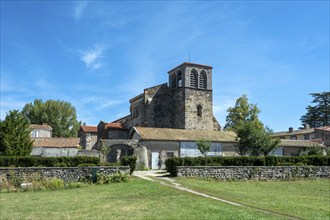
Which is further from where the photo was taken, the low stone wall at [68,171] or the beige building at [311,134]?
the beige building at [311,134]

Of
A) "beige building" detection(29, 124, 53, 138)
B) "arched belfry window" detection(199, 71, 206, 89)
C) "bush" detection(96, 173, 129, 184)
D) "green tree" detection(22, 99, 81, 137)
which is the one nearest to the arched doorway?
"bush" detection(96, 173, 129, 184)

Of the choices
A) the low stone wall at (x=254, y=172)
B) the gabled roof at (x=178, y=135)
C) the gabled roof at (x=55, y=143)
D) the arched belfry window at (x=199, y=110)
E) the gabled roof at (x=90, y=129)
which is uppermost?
the arched belfry window at (x=199, y=110)

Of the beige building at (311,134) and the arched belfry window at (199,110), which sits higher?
the arched belfry window at (199,110)

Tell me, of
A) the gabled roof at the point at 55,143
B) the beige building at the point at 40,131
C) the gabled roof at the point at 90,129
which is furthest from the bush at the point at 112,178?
the beige building at the point at 40,131

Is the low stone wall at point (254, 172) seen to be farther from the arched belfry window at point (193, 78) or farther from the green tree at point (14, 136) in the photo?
the arched belfry window at point (193, 78)

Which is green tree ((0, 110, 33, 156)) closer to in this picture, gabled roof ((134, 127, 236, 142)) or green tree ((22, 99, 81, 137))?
gabled roof ((134, 127, 236, 142))

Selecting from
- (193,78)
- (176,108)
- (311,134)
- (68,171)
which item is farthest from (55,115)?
(311,134)

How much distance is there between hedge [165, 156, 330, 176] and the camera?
26109 mm

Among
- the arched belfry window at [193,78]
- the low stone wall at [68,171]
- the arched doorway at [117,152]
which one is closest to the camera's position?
the low stone wall at [68,171]

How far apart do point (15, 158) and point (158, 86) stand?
2705cm

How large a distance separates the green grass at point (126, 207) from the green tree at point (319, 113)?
6690cm

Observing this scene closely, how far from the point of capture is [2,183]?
2077cm

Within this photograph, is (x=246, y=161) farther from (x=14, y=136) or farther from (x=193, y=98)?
(x=14, y=136)

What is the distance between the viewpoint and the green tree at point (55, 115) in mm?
67125
